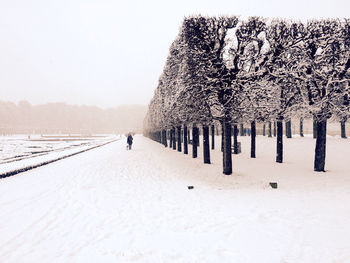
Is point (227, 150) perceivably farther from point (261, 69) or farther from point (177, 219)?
point (177, 219)

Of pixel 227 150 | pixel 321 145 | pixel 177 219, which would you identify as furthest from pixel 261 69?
pixel 177 219

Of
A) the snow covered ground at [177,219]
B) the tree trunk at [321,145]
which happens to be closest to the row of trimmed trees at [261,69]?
the tree trunk at [321,145]

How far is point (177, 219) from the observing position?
6.42 metres

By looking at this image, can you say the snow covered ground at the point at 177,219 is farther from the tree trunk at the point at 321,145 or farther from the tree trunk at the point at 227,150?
the tree trunk at the point at 321,145

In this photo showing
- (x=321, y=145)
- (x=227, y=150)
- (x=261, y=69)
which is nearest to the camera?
(x=261, y=69)

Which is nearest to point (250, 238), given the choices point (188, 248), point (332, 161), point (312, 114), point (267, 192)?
point (188, 248)

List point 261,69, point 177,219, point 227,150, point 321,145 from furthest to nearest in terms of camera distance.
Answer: point 321,145
point 227,150
point 261,69
point 177,219

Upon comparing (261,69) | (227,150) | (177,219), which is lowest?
(177,219)

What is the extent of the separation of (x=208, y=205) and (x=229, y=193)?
186cm

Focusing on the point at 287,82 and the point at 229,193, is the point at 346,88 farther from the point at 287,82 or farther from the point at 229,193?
the point at 229,193

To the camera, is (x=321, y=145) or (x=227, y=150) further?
(x=321, y=145)

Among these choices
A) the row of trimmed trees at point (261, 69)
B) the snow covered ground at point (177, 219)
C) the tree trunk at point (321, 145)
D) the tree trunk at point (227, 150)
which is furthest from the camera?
the tree trunk at point (321, 145)

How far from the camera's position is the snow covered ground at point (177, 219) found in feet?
15.2

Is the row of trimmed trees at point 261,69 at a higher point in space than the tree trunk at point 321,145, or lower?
higher
